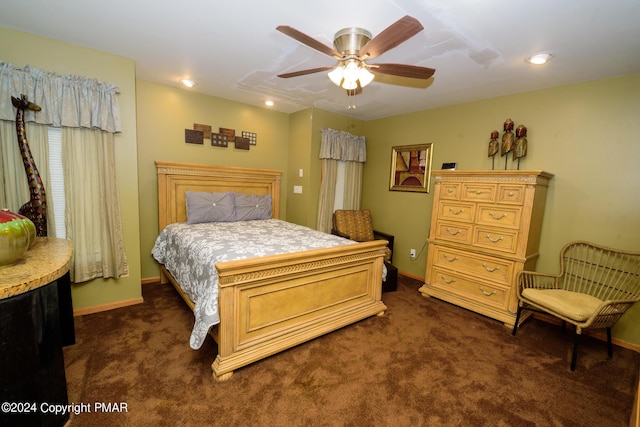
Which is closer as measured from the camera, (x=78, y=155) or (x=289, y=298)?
(x=289, y=298)

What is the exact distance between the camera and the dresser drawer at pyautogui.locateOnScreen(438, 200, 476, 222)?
2.96 meters

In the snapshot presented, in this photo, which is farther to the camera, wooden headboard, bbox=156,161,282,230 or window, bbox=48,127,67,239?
wooden headboard, bbox=156,161,282,230

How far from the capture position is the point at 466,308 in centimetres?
297

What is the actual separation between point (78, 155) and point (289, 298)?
2.28 m

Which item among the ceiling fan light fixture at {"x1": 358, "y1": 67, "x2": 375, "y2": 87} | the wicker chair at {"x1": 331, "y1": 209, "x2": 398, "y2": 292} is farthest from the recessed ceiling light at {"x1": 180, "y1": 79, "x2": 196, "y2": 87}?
the wicker chair at {"x1": 331, "y1": 209, "x2": 398, "y2": 292}

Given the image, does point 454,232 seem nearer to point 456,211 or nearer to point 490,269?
point 456,211

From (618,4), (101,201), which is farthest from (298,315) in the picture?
(618,4)

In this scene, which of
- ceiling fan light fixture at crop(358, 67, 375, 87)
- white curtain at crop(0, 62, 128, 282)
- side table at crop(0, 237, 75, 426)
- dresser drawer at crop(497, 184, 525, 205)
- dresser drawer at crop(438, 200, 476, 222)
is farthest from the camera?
dresser drawer at crop(438, 200, 476, 222)

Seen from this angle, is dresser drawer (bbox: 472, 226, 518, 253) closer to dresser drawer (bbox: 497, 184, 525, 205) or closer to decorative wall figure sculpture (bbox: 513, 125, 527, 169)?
dresser drawer (bbox: 497, 184, 525, 205)

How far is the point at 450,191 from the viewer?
10.2 feet

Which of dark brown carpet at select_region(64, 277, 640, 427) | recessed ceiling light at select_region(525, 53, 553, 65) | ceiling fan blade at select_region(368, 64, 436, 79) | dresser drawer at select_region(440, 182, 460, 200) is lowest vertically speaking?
dark brown carpet at select_region(64, 277, 640, 427)

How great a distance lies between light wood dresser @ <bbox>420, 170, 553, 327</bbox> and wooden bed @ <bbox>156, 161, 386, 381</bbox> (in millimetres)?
964

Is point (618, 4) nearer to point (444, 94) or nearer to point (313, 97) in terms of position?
point (444, 94)

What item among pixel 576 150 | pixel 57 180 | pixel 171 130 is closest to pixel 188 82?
pixel 171 130
